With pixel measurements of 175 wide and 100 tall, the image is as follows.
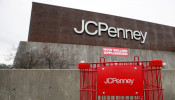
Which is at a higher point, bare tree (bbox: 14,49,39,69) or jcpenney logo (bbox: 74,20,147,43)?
jcpenney logo (bbox: 74,20,147,43)

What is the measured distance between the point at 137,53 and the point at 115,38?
155 inches

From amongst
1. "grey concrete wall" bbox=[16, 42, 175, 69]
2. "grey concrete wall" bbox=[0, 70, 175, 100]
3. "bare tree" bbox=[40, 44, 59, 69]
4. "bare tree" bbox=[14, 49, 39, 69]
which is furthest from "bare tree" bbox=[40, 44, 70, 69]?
"grey concrete wall" bbox=[0, 70, 175, 100]

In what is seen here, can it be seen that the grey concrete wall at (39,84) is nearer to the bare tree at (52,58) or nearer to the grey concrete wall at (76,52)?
the bare tree at (52,58)

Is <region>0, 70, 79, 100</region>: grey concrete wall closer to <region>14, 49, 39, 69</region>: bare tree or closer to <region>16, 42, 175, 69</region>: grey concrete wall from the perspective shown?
<region>14, 49, 39, 69</region>: bare tree

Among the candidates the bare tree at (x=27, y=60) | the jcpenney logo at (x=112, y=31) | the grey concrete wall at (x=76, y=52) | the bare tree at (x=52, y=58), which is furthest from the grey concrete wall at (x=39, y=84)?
the jcpenney logo at (x=112, y=31)

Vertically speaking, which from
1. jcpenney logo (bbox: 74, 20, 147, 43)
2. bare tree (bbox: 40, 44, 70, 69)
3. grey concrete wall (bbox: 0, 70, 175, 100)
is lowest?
grey concrete wall (bbox: 0, 70, 175, 100)

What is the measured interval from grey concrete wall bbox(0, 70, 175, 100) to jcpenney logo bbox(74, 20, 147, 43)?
13080mm

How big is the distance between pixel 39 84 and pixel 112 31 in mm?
16105

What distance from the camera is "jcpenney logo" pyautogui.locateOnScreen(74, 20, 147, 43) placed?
1702cm

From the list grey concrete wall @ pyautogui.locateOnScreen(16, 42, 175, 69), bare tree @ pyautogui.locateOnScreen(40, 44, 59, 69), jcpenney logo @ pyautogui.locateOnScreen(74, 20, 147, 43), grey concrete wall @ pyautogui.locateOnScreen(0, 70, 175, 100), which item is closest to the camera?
grey concrete wall @ pyautogui.locateOnScreen(0, 70, 175, 100)

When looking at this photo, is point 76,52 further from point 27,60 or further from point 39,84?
point 39,84

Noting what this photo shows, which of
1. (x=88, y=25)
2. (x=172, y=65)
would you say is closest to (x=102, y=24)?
(x=88, y=25)

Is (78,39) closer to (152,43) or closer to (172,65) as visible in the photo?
(152,43)

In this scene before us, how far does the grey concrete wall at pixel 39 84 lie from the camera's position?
11.8ft
